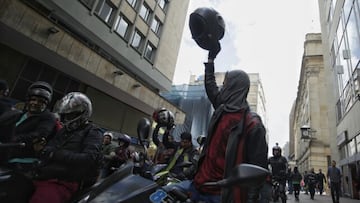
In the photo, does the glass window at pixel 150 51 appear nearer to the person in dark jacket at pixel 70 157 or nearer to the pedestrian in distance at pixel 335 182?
the pedestrian in distance at pixel 335 182

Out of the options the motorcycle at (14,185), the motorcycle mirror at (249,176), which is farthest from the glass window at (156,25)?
the motorcycle mirror at (249,176)

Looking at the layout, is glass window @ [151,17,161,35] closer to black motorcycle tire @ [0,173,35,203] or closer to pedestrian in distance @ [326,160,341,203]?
pedestrian in distance @ [326,160,341,203]

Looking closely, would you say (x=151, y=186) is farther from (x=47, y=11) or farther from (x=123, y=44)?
(x=123, y=44)

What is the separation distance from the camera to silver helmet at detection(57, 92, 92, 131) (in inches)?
93.8

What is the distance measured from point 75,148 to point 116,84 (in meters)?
12.1

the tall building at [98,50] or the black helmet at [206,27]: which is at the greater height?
the tall building at [98,50]

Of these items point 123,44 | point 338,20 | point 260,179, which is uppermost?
point 338,20

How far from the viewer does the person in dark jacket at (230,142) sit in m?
1.82

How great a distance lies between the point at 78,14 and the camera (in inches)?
498

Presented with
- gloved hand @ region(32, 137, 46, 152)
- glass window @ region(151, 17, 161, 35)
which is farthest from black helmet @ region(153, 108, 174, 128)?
glass window @ region(151, 17, 161, 35)

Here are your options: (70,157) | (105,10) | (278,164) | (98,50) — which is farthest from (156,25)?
(70,157)

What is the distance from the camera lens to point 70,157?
205 cm

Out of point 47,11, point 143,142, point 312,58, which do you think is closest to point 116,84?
point 47,11

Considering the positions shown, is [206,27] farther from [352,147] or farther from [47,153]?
[352,147]
